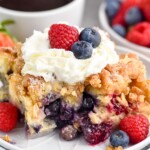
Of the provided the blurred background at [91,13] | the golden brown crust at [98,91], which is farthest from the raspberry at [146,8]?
the golden brown crust at [98,91]

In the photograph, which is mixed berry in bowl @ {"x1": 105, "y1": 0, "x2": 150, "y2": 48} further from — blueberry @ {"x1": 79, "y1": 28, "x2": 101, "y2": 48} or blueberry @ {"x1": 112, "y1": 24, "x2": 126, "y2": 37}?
blueberry @ {"x1": 79, "y1": 28, "x2": 101, "y2": 48}

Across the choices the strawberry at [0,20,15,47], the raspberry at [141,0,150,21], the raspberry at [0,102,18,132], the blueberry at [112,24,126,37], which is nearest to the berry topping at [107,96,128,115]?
the raspberry at [0,102,18,132]

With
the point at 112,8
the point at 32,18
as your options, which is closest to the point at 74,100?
the point at 32,18

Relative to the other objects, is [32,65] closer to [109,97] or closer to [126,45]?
[109,97]

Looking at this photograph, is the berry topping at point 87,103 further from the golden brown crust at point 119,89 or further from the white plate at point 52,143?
the white plate at point 52,143

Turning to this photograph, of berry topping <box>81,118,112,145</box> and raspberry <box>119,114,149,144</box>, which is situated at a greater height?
raspberry <box>119,114,149,144</box>

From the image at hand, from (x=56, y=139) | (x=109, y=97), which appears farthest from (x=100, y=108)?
(x=56, y=139)

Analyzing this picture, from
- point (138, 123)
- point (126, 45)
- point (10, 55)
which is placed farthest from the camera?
point (126, 45)
